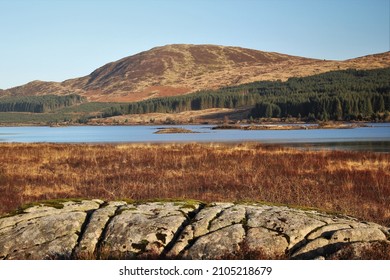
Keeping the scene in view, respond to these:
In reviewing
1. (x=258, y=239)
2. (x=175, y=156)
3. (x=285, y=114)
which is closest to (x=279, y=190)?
(x=258, y=239)

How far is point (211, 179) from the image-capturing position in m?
25.2

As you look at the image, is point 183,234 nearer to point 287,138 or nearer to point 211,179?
point 211,179

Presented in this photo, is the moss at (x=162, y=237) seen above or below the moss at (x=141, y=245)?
above

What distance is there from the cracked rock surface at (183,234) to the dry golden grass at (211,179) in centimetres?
595

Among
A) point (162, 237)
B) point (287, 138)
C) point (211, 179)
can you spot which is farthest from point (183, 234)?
point (287, 138)

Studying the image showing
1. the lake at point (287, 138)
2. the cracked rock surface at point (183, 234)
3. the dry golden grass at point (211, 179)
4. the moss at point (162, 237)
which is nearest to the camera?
the cracked rock surface at point (183, 234)

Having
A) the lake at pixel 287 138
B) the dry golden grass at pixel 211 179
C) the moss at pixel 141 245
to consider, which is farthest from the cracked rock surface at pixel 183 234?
the lake at pixel 287 138

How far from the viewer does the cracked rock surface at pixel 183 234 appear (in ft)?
29.3

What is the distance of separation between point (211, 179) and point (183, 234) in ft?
51.9

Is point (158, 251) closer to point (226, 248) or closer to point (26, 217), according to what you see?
point (226, 248)

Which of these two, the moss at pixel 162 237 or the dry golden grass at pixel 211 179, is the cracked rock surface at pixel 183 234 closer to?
the moss at pixel 162 237

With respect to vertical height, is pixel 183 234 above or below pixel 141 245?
above

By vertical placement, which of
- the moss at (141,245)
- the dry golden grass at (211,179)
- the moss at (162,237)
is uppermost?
the moss at (162,237)

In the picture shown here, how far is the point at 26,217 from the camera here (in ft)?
35.1
